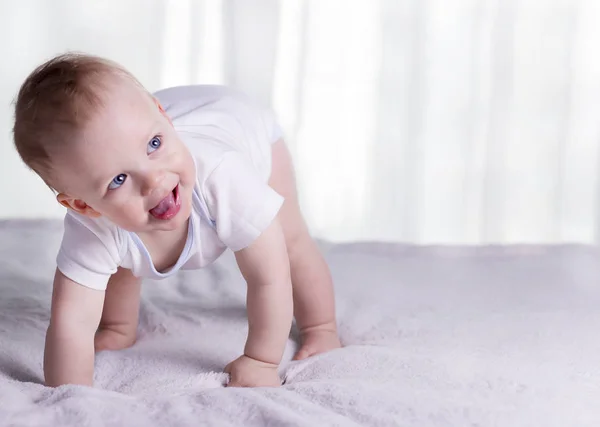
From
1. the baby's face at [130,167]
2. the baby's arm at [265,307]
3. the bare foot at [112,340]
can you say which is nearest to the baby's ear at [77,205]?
the baby's face at [130,167]

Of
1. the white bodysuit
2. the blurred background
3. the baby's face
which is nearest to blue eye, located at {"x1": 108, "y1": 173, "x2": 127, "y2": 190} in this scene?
the baby's face

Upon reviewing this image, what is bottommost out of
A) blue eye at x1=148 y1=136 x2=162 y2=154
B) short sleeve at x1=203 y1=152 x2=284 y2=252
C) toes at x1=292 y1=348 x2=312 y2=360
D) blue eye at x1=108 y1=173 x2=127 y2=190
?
toes at x1=292 y1=348 x2=312 y2=360

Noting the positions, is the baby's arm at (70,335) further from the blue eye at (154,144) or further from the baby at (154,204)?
the blue eye at (154,144)

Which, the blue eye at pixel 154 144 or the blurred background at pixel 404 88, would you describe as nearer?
the blue eye at pixel 154 144

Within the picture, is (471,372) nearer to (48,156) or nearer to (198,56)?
(48,156)

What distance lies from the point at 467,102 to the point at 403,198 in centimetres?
31

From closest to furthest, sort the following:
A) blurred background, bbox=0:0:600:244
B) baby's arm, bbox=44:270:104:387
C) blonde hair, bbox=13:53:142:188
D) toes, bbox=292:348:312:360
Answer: blonde hair, bbox=13:53:142:188 → baby's arm, bbox=44:270:104:387 → toes, bbox=292:348:312:360 → blurred background, bbox=0:0:600:244

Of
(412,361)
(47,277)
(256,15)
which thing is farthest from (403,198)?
(412,361)

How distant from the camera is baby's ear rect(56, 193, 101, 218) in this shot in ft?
3.72

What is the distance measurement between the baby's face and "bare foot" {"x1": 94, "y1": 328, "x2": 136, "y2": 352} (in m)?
0.36

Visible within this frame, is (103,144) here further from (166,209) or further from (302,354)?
(302,354)

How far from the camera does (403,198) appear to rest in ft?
8.31

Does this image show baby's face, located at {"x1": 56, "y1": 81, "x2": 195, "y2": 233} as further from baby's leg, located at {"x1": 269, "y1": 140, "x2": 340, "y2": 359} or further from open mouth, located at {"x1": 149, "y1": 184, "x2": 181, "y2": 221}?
baby's leg, located at {"x1": 269, "y1": 140, "x2": 340, "y2": 359}

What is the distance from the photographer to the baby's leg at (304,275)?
1.44m
